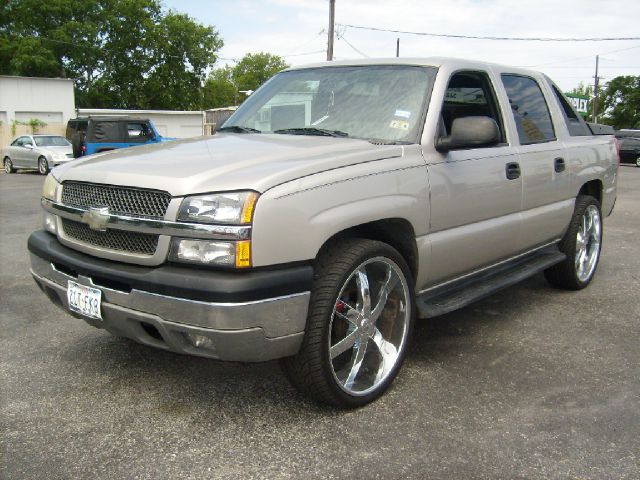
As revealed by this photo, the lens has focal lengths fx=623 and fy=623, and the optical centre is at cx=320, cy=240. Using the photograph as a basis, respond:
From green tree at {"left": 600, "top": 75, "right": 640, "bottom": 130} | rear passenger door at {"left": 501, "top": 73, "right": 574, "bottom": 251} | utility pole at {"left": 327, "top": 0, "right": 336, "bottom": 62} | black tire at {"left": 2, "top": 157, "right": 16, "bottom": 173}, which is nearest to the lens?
rear passenger door at {"left": 501, "top": 73, "right": 574, "bottom": 251}

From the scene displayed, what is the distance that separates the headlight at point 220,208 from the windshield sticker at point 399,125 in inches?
50.5

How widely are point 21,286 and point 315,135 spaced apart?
3.26 metres

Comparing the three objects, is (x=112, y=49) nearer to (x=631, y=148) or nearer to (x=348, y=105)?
(x=631, y=148)

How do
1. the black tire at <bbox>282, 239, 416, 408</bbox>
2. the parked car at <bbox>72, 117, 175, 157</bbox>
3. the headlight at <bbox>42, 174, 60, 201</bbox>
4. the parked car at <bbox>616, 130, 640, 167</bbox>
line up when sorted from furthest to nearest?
the parked car at <bbox>616, 130, 640, 167</bbox>
the parked car at <bbox>72, 117, 175, 157</bbox>
the headlight at <bbox>42, 174, 60, 201</bbox>
the black tire at <bbox>282, 239, 416, 408</bbox>

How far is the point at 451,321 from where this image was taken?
449 centimetres

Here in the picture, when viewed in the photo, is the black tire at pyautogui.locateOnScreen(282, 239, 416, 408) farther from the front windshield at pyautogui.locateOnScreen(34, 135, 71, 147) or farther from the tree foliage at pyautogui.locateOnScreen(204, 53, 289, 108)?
the tree foliage at pyautogui.locateOnScreen(204, 53, 289, 108)

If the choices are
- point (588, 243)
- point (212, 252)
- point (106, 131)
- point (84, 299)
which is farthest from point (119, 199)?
point (106, 131)

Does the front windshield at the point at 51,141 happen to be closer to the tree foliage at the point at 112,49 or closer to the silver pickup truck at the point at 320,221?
the silver pickup truck at the point at 320,221

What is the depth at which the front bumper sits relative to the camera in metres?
2.52

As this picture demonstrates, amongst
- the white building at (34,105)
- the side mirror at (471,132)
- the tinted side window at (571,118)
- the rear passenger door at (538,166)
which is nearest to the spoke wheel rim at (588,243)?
the rear passenger door at (538,166)

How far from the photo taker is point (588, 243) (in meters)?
5.51

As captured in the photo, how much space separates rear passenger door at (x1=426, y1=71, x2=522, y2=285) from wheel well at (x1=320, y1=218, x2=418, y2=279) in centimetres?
15

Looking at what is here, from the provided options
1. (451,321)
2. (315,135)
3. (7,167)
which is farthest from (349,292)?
(7,167)

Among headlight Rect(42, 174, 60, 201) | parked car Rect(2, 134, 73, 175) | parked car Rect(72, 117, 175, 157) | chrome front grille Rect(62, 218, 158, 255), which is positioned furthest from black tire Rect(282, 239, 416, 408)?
parked car Rect(2, 134, 73, 175)
